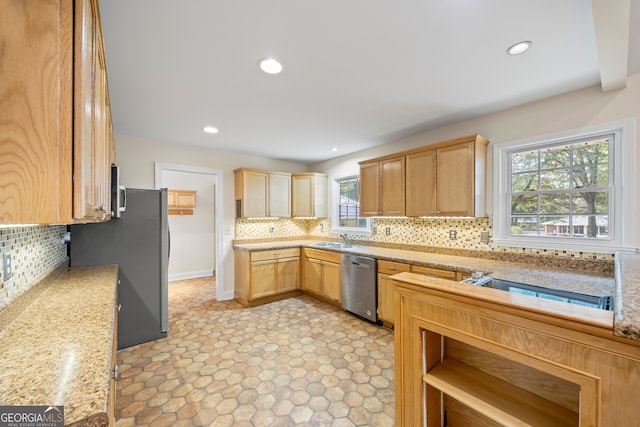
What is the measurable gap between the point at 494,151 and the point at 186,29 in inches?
115

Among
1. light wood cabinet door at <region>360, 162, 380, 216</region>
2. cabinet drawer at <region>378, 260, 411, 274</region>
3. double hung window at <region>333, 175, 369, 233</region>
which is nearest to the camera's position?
cabinet drawer at <region>378, 260, 411, 274</region>

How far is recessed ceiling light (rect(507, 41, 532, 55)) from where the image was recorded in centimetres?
165

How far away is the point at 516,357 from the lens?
1.02 metres

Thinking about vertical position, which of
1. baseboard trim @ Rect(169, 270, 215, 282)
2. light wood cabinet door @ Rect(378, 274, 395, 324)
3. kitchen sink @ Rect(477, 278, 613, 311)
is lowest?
baseboard trim @ Rect(169, 270, 215, 282)

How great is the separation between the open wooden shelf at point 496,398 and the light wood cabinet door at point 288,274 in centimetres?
301

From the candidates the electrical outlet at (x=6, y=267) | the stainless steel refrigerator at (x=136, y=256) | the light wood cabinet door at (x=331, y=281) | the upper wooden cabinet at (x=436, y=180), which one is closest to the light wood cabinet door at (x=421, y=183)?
the upper wooden cabinet at (x=436, y=180)

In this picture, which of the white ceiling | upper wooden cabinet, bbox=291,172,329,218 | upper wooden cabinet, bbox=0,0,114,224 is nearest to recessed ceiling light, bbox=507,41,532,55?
the white ceiling

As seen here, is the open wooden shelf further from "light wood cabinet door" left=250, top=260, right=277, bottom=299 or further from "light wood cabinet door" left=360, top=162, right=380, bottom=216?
"light wood cabinet door" left=250, top=260, right=277, bottom=299

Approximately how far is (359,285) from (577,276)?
203cm

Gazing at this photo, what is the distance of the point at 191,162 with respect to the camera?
3.97 m

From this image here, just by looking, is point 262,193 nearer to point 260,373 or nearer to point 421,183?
point 421,183

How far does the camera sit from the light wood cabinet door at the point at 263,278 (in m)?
3.85

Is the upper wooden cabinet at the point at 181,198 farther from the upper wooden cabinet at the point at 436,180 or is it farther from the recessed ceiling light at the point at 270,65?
the recessed ceiling light at the point at 270,65

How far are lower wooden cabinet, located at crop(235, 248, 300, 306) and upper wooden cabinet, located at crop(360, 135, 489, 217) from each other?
160 centimetres
